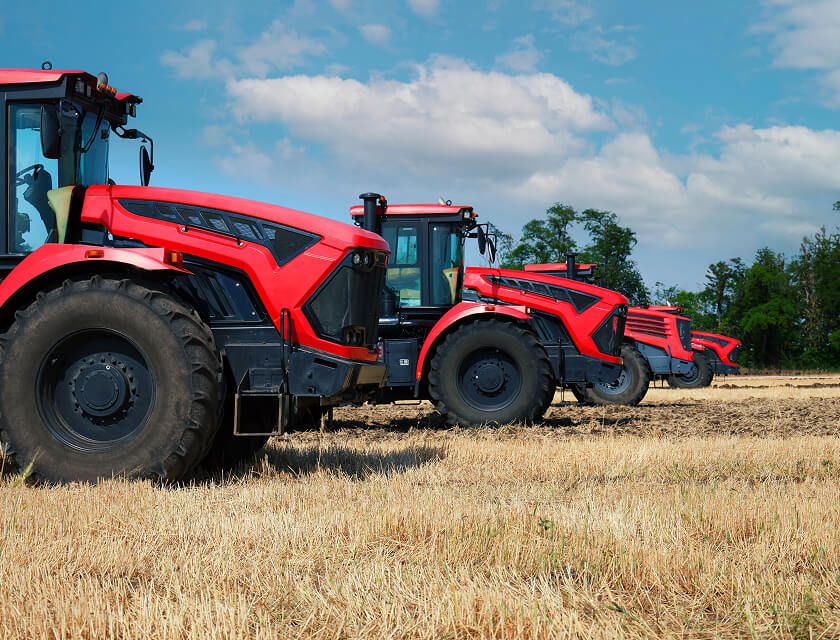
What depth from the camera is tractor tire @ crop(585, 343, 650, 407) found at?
53.2 ft

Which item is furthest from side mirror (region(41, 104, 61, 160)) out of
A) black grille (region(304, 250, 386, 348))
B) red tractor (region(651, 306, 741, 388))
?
red tractor (region(651, 306, 741, 388))

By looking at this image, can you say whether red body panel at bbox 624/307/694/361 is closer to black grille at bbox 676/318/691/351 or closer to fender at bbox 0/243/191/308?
black grille at bbox 676/318/691/351

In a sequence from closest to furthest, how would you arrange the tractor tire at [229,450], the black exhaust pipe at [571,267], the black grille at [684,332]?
the tractor tire at [229,450] → the black exhaust pipe at [571,267] → the black grille at [684,332]

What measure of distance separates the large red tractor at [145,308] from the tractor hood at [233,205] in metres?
0.01

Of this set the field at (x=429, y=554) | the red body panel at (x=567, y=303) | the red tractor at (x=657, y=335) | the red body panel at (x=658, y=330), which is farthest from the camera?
the red body panel at (x=658, y=330)

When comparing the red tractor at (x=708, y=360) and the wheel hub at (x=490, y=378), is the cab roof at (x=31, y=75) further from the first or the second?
the red tractor at (x=708, y=360)

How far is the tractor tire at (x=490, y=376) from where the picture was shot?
10023mm

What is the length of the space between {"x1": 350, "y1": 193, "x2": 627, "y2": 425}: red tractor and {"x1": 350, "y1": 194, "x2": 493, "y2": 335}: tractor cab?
13mm

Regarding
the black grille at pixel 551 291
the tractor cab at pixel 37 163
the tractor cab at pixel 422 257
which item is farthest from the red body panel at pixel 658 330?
the tractor cab at pixel 37 163

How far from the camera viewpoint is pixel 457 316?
10281 mm

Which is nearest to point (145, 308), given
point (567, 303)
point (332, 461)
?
point (332, 461)

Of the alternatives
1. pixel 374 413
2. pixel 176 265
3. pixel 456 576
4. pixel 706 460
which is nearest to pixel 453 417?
pixel 374 413

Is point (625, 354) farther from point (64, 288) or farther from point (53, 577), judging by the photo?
point (53, 577)

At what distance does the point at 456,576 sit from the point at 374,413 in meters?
9.60
